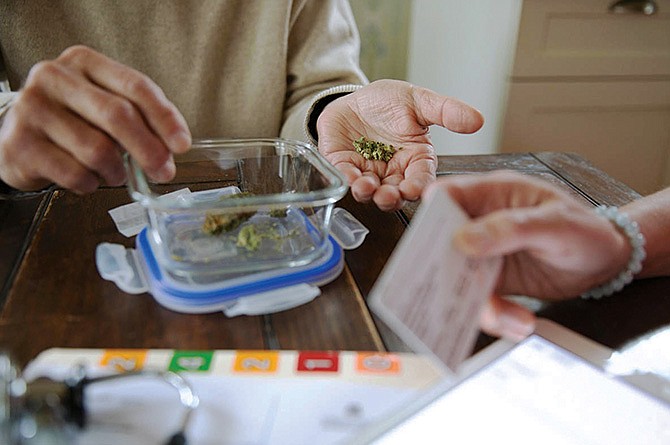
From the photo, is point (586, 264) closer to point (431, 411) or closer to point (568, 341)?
point (568, 341)

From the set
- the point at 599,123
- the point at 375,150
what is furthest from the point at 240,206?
the point at 599,123

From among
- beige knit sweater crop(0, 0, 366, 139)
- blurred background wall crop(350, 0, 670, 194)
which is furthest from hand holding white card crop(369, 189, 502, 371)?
blurred background wall crop(350, 0, 670, 194)

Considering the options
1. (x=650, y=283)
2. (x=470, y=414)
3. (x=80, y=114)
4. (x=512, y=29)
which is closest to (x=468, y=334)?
(x=470, y=414)

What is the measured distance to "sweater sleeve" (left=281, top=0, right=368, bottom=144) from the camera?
1050 millimetres

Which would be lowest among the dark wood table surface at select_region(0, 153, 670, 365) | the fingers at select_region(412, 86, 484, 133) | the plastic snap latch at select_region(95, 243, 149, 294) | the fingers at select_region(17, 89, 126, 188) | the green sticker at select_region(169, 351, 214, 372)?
the dark wood table surface at select_region(0, 153, 670, 365)

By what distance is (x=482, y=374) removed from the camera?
0.41 metres

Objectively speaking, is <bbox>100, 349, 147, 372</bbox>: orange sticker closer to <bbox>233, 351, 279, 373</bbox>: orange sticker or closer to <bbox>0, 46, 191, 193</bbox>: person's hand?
<bbox>233, 351, 279, 373</bbox>: orange sticker

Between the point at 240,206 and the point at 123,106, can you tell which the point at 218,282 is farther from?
the point at 123,106

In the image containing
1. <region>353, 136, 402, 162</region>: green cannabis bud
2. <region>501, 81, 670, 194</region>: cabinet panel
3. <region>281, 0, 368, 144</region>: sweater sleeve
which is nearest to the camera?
<region>353, 136, 402, 162</region>: green cannabis bud

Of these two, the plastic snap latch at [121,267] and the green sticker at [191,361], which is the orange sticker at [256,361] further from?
the plastic snap latch at [121,267]

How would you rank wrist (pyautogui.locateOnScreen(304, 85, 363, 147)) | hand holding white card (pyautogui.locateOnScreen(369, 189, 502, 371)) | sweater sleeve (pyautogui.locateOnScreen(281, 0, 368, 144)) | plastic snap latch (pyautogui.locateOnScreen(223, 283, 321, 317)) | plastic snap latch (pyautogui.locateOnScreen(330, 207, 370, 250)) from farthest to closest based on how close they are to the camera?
1. sweater sleeve (pyautogui.locateOnScreen(281, 0, 368, 144))
2. wrist (pyautogui.locateOnScreen(304, 85, 363, 147))
3. plastic snap latch (pyautogui.locateOnScreen(330, 207, 370, 250))
4. plastic snap latch (pyautogui.locateOnScreen(223, 283, 321, 317))
5. hand holding white card (pyautogui.locateOnScreen(369, 189, 502, 371))

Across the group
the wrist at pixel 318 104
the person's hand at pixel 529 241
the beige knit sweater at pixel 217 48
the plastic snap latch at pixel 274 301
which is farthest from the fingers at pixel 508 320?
A: the beige knit sweater at pixel 217 48

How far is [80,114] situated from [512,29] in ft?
4.09

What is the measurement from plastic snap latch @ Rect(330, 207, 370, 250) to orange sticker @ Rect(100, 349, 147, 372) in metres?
0.24
